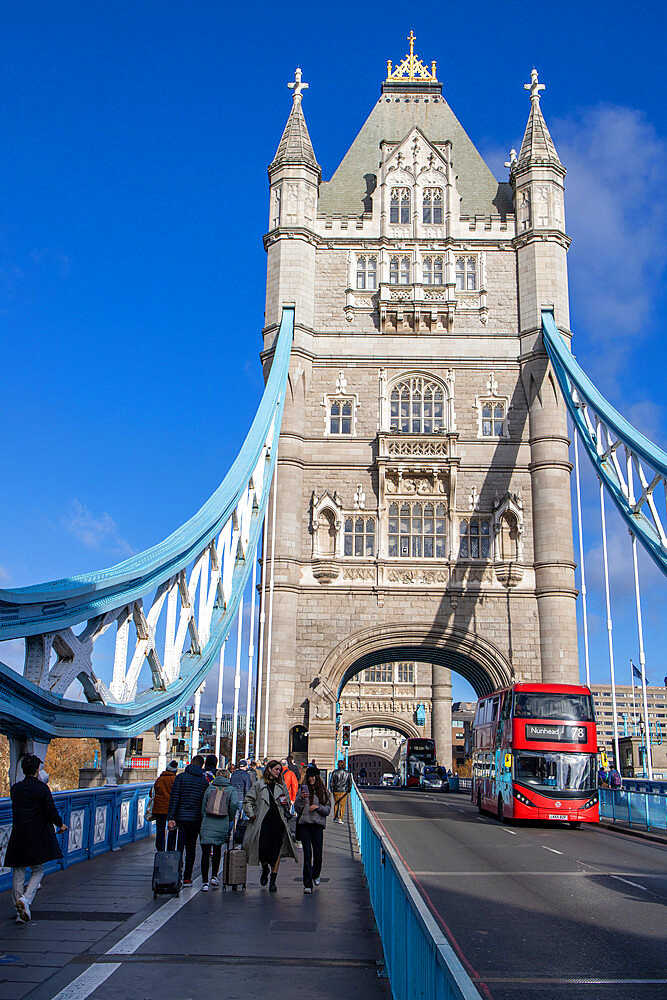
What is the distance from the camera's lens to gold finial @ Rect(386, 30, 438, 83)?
38.5m

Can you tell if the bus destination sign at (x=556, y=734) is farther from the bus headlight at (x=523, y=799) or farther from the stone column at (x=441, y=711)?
the stone column at (x=441, y=711)

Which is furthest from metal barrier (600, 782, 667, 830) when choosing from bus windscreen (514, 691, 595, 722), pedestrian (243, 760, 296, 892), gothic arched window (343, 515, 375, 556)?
pedestrian (243, 760, 296, 892)

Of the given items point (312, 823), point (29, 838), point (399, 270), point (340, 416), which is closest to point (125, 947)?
point (29, 838)

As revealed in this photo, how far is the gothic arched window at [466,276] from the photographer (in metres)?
32.8

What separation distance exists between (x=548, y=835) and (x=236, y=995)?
560 inches

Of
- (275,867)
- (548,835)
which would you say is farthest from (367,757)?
(275,867)

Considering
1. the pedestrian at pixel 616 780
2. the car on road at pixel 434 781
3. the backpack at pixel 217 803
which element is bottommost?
the car on road at pixel 434 781

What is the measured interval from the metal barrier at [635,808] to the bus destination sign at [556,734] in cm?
192

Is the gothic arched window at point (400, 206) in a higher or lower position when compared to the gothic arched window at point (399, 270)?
higher

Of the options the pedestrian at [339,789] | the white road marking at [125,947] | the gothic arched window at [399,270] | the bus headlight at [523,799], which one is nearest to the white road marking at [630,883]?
the white road marking at [125,947]

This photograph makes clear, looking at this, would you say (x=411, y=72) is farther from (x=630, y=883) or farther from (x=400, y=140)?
(x=630, y=883)

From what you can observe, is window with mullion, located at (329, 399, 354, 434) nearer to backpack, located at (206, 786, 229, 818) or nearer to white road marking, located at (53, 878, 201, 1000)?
backpack, located at (206, 786, 229, 818)

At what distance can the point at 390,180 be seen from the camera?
34312 millimetres

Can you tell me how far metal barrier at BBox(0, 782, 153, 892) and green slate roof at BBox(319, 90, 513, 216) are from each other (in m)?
25.3
